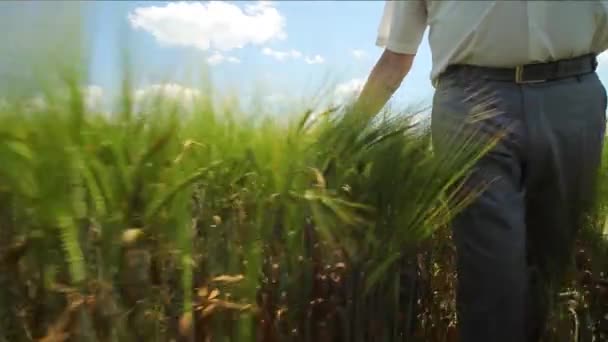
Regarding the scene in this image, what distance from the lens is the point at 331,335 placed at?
952 millimetres

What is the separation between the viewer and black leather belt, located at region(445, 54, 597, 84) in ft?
3.93

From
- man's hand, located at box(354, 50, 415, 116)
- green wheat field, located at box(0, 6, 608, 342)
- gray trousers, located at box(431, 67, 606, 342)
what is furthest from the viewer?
man's hand, located at box(354, 50, 415, 116)

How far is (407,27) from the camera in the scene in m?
1.34

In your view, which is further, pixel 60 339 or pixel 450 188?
pixel 450 188

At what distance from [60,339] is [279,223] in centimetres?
29

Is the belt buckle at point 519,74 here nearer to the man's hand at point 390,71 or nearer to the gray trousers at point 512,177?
the gray trousers at point 512,177

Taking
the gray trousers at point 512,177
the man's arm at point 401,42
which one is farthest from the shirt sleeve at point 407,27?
the gray trousers at point 512,177

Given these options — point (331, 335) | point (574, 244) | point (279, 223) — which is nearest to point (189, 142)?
point (279, 223)

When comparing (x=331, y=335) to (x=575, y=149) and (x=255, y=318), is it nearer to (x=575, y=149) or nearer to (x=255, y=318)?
(x=255, y=318)

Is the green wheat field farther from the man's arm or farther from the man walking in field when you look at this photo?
the man's arm

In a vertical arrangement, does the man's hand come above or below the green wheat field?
above

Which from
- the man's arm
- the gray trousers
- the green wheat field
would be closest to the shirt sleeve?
the man's arm

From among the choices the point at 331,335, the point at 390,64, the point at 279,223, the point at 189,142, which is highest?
the point at 390,64

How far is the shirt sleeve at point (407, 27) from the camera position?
1341 millimetres
